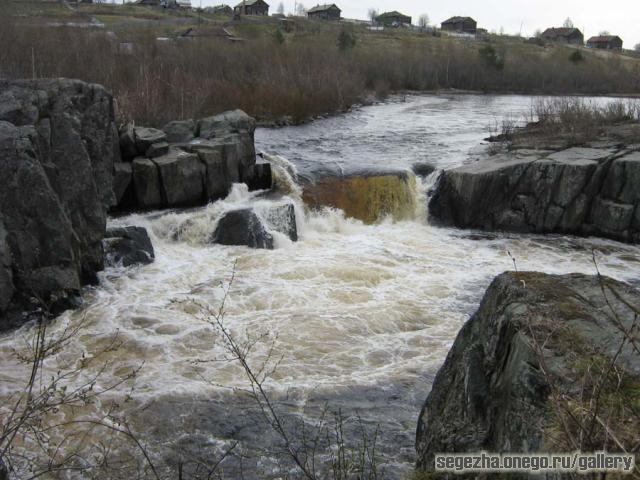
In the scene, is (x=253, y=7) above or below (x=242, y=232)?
above

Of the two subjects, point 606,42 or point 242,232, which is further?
point 606,42

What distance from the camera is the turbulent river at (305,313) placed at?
287 inches

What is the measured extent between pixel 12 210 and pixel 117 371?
11.4 ft

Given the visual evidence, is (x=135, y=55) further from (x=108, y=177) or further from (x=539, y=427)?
(x=539, y=427)

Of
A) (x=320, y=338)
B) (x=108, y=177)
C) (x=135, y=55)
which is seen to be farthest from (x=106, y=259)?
(x=135, y=55)

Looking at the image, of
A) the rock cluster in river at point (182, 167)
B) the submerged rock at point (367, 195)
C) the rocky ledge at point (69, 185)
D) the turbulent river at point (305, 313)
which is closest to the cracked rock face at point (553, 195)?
the turbulent river at point (305, 313)

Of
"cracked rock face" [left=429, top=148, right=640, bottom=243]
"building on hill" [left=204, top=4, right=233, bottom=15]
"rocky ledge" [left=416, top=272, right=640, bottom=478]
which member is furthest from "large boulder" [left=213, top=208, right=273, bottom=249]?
"building on hill" [left=204, top=4, right=233, bottom=15]

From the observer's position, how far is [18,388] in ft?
24.8

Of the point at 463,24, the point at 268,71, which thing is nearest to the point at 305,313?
the point at 268,71

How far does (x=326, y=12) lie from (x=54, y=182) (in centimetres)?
8084

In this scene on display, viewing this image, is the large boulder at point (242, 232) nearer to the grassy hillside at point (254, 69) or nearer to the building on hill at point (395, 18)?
the grassy hillside at point (254, 69)

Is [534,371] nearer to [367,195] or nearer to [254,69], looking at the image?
[367,195]

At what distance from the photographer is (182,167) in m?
14.6

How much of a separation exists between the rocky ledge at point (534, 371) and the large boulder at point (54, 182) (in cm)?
616
